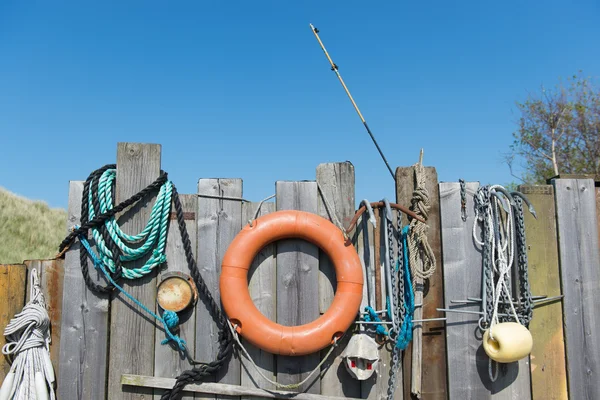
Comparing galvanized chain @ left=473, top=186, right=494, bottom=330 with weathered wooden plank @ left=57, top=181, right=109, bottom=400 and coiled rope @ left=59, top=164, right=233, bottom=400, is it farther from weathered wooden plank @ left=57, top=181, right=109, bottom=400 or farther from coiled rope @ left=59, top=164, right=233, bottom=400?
weathered wooden plank @ left=57, top=181, right=109, bottom=400

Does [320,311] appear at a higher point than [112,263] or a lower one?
lower

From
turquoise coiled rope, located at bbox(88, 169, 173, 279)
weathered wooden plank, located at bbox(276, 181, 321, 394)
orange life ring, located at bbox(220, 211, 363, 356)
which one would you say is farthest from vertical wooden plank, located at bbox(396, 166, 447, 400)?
turquoise coiled rope, located at bbox(88, 169, 173, 279)

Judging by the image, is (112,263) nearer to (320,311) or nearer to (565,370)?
(320,311)

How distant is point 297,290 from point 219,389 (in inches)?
24.6

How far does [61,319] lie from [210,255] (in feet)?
2.71

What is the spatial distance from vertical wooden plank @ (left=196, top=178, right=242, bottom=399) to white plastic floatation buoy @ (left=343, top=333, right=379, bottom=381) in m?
0.57

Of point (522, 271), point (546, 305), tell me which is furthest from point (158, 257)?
point (546, 305)

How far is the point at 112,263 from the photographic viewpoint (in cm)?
253

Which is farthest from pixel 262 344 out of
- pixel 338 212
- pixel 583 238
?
pixel 583 238

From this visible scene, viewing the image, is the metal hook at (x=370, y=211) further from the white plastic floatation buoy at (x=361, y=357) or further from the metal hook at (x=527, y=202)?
the metal hook at (x=527, y=202)

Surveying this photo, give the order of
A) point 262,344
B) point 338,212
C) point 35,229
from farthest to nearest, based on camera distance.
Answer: point 35,229, point 338,212, point 262,344

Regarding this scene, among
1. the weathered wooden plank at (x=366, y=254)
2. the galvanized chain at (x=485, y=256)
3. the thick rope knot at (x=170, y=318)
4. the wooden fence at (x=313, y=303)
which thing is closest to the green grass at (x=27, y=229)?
the wooden fence at (x=313, y=303)

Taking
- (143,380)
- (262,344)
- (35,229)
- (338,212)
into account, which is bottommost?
(143,380)

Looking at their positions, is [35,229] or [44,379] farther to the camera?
[35,229]
